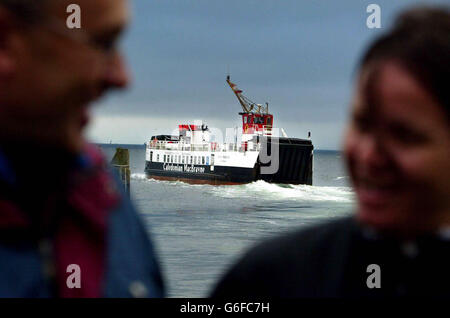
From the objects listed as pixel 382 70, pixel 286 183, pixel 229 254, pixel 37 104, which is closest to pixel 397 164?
pixel 382 70

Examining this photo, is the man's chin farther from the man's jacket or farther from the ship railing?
the ship railing

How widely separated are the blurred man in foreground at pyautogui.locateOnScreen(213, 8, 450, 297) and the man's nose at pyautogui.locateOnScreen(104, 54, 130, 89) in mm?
442

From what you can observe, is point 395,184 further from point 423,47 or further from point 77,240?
point 77,240

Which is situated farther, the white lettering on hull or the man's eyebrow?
the white lettering on hull

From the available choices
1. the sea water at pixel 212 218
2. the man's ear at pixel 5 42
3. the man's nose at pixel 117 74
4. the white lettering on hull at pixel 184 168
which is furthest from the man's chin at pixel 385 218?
the white lettering on hull at pixel 184 168

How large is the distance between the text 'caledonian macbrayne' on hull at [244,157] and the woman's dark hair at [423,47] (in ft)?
145

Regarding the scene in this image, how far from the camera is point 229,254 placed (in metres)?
22.2

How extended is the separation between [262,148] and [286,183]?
647 centimetres

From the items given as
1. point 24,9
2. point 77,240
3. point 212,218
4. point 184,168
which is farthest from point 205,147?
point 24,9

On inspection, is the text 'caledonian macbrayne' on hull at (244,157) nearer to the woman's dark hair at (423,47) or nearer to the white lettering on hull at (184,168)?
the white lettering on hull at (184,168)

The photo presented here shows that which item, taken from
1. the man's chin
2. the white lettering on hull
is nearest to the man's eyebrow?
the man's chin

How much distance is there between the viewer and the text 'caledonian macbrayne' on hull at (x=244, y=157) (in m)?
46.8

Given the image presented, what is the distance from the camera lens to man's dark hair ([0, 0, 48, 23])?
123 centimetres

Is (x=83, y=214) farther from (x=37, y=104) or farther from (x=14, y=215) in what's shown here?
(x=37, y=104)
